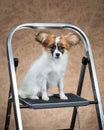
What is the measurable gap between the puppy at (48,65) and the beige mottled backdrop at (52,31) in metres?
0.72

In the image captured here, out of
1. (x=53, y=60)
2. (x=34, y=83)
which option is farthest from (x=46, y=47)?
(x=34, y=83)

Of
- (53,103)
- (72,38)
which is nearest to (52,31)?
(72,38)

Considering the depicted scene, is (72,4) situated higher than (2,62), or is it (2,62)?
(72,4)

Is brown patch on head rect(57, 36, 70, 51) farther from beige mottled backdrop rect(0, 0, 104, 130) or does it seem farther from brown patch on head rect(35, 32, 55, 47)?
beige mottled backdrop rect(0, 0, 104, 130)

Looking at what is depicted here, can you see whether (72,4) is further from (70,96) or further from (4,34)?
(70,96)

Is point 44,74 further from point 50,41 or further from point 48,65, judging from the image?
point 50,41

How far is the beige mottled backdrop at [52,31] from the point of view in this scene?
266 centimetres

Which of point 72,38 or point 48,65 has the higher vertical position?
point 72,38

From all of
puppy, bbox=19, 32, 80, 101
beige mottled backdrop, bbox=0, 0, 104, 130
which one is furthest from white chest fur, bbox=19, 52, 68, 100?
beige mottled backdrop, bbox=0, 0, 104, 130

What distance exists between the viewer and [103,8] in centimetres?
282

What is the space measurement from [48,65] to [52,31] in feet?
2.74

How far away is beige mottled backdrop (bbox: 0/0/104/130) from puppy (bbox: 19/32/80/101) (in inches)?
28.2

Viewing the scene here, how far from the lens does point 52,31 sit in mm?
2758

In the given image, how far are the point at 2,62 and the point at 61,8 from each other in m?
0.55
